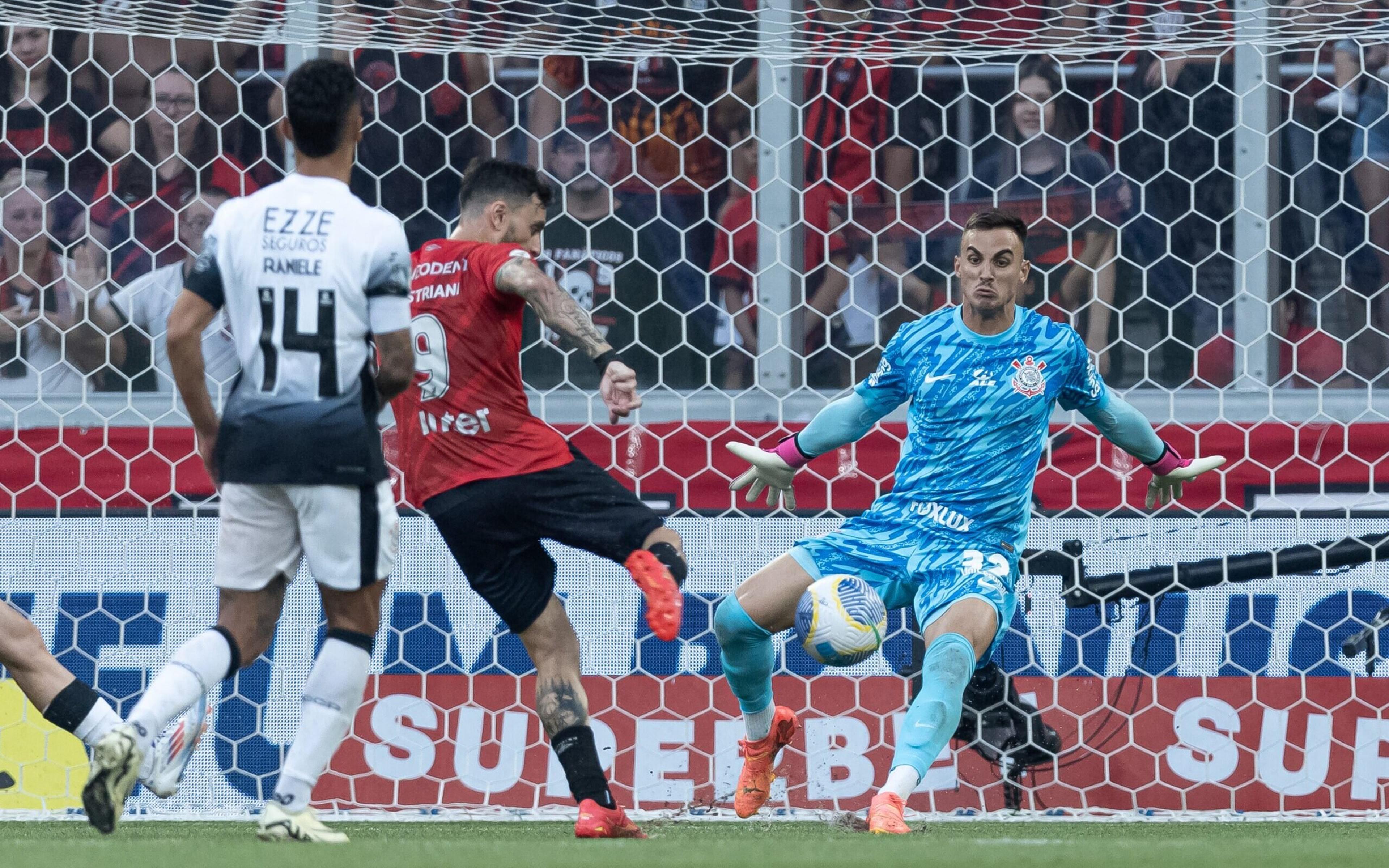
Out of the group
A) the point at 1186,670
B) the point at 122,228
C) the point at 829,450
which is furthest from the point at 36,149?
the point at 1186,670

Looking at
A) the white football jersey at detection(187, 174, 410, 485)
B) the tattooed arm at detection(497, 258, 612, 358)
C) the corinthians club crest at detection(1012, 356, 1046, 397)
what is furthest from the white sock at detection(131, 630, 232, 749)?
the corinthians club crest at detection(1012, 356, 1046, 397)

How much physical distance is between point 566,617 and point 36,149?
8.57 ft

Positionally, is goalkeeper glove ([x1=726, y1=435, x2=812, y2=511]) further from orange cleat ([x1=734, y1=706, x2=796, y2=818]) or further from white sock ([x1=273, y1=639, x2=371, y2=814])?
white sock ([x1=273, y1=639, x2=371, y2=814])

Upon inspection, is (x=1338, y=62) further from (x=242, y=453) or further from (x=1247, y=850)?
(x=242, y=453)

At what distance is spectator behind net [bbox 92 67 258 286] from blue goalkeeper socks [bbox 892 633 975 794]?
3004 millimetres

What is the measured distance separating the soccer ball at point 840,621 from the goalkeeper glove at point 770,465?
0.50m

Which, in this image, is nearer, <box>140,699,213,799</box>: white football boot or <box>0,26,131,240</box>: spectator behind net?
<box>140,699,213,799</box>: white football boot

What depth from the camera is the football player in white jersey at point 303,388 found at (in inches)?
141

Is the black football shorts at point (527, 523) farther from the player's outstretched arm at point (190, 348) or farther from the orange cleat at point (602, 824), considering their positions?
the player's outstretched arm at point (190, 348)

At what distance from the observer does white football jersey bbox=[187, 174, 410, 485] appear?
3.58 m

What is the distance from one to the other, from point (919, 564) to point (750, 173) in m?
1.86

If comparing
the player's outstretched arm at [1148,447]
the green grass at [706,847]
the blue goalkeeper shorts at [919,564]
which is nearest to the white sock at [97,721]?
the green grass at [706,847]

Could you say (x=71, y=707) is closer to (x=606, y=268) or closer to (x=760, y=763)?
(x=760, y=763)

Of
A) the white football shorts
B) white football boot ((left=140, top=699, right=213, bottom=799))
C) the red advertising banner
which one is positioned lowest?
the red advertising banner
